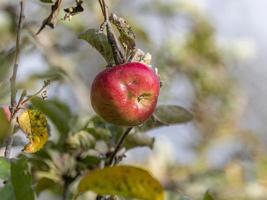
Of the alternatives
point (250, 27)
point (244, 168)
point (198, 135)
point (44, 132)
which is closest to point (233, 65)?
point (198, 135)

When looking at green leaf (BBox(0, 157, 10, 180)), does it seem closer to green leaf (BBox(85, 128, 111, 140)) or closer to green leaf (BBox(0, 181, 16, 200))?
green leaf (BBox(0, 181, 16, 200))

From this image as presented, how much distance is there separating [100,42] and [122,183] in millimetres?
302

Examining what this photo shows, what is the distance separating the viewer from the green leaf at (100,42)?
1018 millimetres

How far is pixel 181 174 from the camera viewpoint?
3252 mm

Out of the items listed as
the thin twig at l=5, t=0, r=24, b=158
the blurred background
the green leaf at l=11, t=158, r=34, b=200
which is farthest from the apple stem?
the blurred background

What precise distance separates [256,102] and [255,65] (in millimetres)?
1271

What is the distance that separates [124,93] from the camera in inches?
38.0

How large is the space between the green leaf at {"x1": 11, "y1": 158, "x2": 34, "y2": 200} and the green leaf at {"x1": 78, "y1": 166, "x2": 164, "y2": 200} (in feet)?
0.25

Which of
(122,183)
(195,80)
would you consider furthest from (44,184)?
(195,80)

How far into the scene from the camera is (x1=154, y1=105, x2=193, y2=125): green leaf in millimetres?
1198

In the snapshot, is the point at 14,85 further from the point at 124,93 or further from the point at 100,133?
the point at 100,133

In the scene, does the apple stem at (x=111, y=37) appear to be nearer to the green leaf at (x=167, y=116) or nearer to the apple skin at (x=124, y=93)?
the apple skin at (x=124, y=93)

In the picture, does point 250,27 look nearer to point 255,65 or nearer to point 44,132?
point 255,65

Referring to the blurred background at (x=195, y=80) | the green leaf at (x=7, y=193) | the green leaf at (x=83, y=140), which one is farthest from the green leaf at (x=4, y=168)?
the blurred background at (x=195, y=80)
